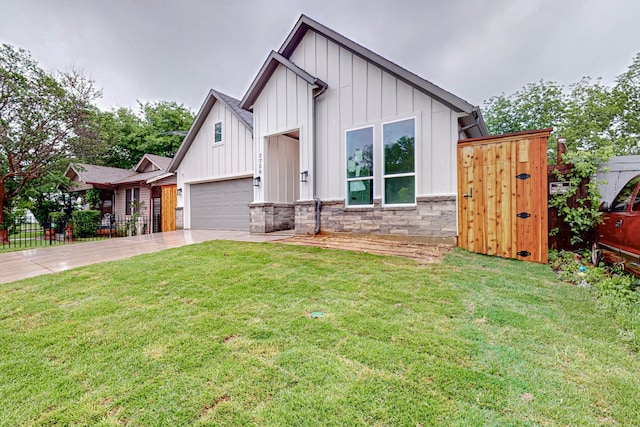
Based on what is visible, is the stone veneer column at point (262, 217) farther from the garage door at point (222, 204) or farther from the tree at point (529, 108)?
the tree at point (529, 108)

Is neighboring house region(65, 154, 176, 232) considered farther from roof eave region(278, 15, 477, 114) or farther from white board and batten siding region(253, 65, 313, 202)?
roof eave region(278, 15, 477, 114)

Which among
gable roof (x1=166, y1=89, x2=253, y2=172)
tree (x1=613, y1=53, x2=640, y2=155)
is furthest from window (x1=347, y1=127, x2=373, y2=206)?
tree (x1=613, y1=53, x2=640, y2=155)

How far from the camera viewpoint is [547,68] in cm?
1429

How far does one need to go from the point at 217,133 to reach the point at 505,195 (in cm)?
1058

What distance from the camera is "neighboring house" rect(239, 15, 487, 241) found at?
639 cm

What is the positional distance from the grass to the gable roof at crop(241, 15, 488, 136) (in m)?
4.09

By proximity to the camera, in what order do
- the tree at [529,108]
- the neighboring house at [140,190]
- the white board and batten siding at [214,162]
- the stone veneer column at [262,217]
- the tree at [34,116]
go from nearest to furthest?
the stone veneer column at [262,217]
the tree at [34,116]
the white board and batten siding at [214,162]
the neighboring house at [140,190]
the tree at [529,108]

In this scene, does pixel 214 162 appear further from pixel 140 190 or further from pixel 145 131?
pixel 145 131

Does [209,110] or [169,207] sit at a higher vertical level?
[209,110]

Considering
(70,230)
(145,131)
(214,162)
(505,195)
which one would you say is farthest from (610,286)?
(145,131)

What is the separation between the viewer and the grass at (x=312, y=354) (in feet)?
5.09

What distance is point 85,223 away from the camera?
40.4ft

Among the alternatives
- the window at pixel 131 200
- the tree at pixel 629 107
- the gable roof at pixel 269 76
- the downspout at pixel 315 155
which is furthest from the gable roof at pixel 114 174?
the tree at pixel 629 107

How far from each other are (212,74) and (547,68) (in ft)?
62.3
